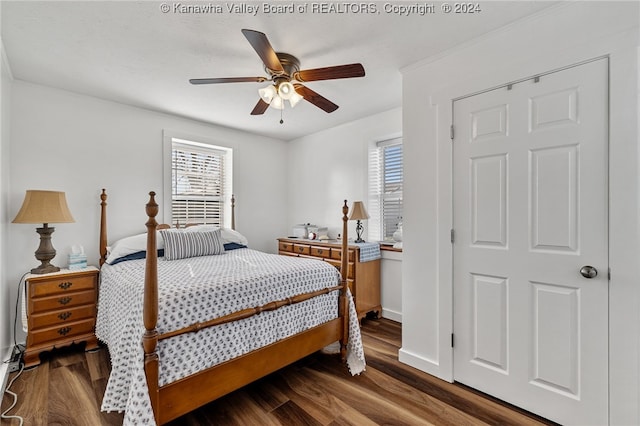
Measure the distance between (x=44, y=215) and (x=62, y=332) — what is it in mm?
1055

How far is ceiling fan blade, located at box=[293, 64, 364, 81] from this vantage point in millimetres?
1880

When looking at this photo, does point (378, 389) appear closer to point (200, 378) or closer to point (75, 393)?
point (200, 378)

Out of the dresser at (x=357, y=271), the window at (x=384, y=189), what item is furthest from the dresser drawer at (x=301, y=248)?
the window at (x=384, y=189)

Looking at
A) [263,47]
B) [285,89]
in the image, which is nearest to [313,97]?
[285,89]

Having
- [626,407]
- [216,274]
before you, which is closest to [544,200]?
[626,407]

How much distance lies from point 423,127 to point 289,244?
8.09 ft

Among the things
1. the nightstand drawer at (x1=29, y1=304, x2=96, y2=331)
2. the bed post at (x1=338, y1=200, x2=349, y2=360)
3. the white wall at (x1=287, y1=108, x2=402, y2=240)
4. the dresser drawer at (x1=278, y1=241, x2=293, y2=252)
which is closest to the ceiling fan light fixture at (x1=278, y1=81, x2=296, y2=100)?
the bed post at (x1=338, y1=200, x2=349, y2=360)

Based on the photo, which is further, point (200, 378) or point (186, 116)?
point (186, 116)

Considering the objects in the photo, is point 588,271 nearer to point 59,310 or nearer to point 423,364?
point 423,364

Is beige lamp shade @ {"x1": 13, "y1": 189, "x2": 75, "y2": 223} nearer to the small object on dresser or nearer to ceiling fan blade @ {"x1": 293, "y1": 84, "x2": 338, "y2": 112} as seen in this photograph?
the small object on dresser

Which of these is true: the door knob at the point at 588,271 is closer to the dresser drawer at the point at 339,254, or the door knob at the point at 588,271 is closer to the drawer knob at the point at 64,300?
the dresser drawer at the point at 339,254

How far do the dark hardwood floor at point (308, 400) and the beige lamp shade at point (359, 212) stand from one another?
1.62m

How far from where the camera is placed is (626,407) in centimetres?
155

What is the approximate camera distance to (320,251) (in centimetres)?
371
